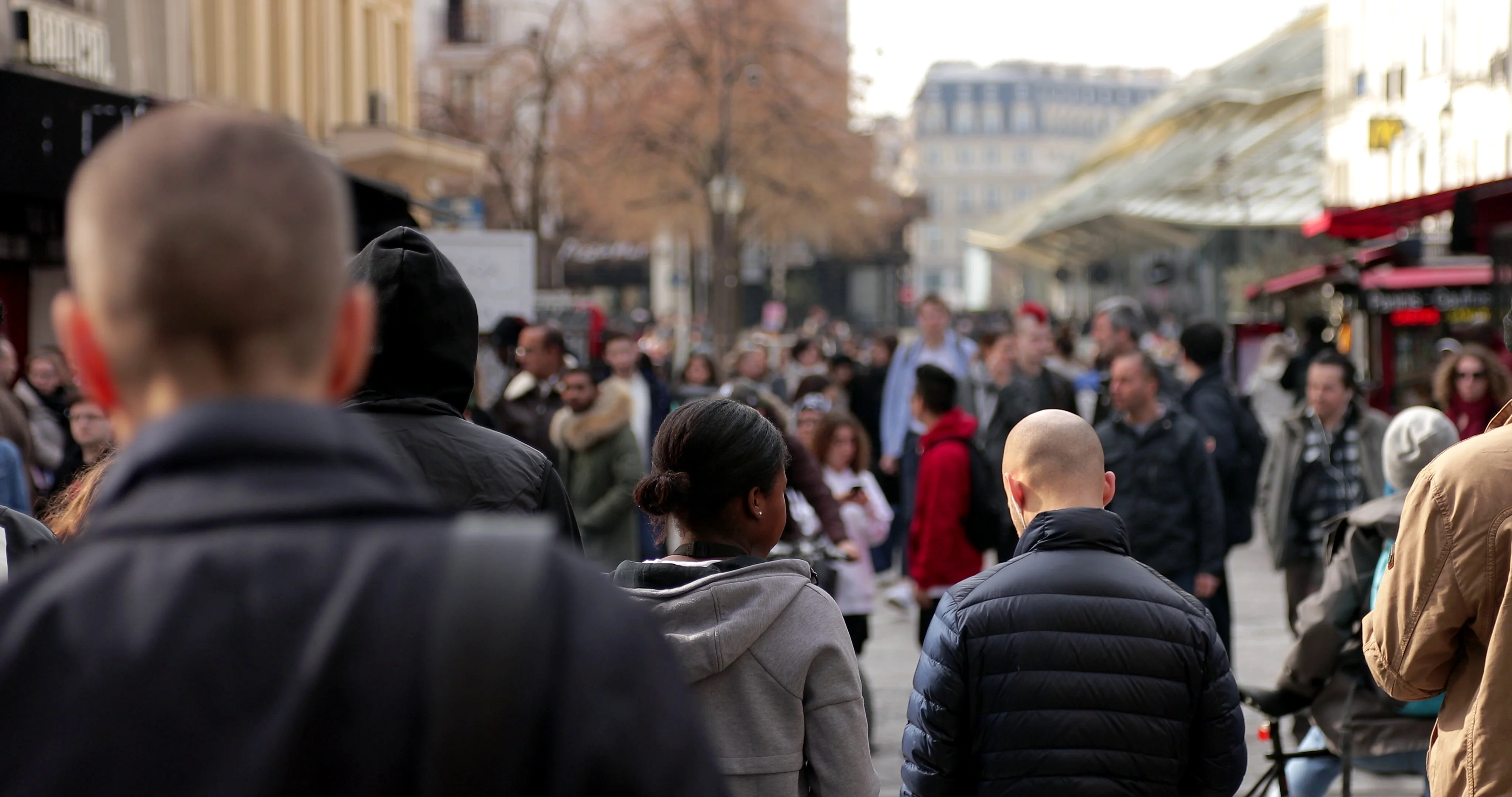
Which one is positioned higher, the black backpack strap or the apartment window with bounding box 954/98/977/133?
the apartment window with bounding box 954/98/977/133

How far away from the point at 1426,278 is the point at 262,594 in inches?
683

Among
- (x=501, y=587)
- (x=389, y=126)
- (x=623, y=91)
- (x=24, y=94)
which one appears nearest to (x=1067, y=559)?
(x=501, y=587)

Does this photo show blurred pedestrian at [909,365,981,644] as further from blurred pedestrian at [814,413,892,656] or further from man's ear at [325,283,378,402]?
man's ear at [325,283,378,402]

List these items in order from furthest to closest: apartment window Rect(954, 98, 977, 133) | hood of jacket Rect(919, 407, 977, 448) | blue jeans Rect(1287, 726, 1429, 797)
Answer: apartment window Rect(954, 98, 977, 133)
hood of jacket Rect(919, 407, 977, 448)
blue jeans Rect(1287, 726, 1429, 797)

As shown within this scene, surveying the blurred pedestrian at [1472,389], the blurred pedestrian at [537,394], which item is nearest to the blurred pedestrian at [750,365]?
the blurred pedestrian at [537,394]

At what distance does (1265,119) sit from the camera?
4572cm

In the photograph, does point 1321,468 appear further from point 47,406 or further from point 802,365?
point 802,365

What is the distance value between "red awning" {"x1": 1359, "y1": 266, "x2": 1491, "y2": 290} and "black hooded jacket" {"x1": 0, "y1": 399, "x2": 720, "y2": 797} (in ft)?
54.9

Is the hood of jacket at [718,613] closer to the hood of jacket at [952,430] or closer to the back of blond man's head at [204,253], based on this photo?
the back of blond man's head at [204,253]

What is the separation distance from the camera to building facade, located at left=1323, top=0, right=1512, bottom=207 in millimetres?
17906

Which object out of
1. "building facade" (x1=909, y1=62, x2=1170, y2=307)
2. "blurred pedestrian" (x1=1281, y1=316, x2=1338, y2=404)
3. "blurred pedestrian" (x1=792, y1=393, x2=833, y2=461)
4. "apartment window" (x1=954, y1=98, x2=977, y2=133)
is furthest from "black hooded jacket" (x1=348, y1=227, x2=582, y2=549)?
"apartment window" (x1=954, y1=98, x2=977, y2=133)

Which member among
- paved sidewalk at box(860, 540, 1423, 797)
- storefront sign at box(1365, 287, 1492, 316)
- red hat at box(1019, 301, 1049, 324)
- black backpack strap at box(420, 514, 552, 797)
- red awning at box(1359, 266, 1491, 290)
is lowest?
paved sidewalk at box(860, 540, 1423, 797)

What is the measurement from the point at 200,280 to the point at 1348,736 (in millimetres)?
4825

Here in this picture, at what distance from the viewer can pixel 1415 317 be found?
1680 cm
